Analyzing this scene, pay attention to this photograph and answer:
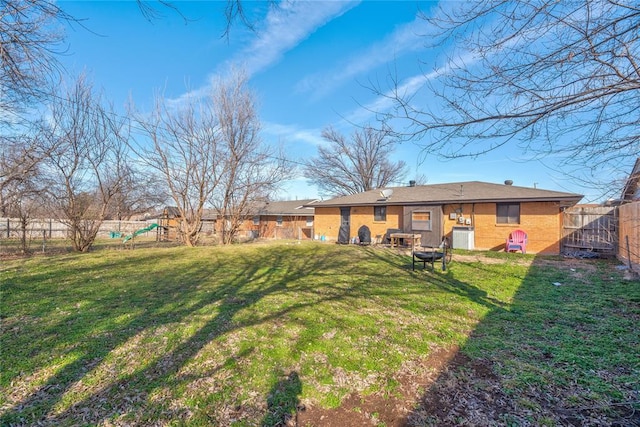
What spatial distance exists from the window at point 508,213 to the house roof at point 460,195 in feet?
1.58

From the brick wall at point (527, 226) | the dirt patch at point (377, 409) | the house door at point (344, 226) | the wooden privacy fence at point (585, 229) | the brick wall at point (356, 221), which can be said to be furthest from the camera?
the house door at point (344, 226)

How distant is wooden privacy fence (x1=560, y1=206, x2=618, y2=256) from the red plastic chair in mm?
1346

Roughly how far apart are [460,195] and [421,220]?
2.16 meters

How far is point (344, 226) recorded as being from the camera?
17.4 metres

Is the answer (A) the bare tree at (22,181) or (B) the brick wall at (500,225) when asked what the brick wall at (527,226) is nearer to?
(B) the brick wall at (500,225)

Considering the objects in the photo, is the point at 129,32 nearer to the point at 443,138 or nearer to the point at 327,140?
the point at 443,138

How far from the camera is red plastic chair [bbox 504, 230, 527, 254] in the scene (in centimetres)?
1159

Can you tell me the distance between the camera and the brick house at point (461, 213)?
1150 centimetres

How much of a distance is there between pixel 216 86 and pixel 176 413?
1674 centimetres

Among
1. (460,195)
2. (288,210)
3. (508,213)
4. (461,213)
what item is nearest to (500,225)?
(508,213)

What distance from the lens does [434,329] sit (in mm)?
3889

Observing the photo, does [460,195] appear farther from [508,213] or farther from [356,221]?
[356,221]

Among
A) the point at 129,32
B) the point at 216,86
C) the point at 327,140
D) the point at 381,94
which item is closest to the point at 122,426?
the point at 381,94

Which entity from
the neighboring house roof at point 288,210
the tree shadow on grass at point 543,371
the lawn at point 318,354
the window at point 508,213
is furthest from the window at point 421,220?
the neighboring house roof at point 288,210
